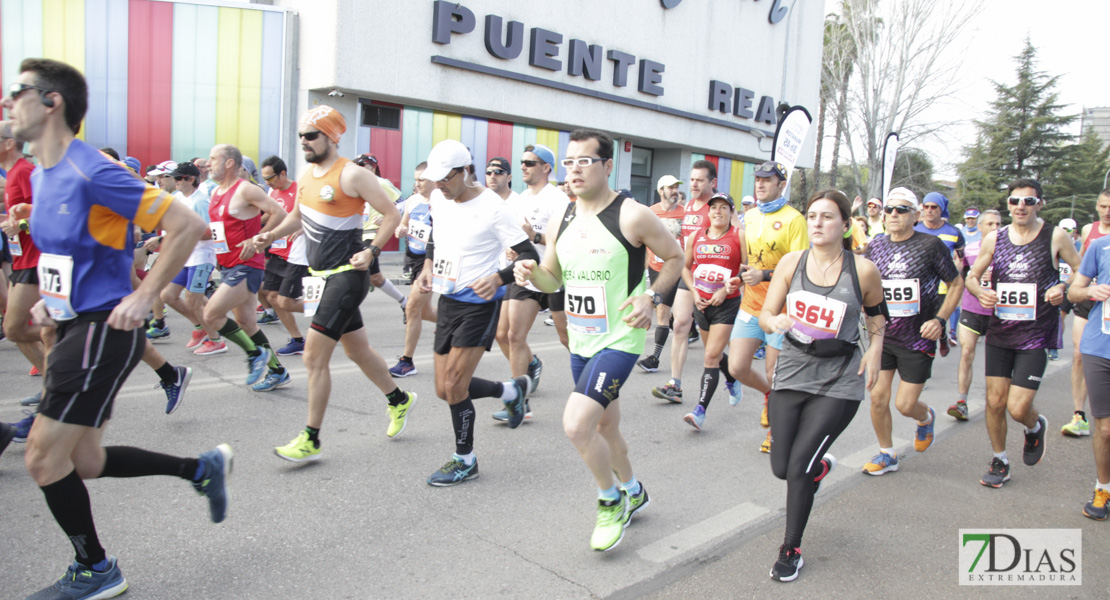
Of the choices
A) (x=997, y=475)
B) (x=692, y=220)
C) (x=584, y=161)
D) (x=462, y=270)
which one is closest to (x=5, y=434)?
(x=462, y=270)

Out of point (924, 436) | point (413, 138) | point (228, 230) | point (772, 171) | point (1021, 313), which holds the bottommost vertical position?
point (924, 436)

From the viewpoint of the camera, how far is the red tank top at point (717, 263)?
601 centimetres

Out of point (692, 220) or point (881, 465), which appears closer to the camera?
point (881, 465)

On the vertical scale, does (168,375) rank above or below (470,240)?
below

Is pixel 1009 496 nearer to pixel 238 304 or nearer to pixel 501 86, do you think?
pixel 238 304

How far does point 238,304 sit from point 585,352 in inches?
162

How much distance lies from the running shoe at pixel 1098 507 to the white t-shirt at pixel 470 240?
3633mm

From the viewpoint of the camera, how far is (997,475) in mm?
4953

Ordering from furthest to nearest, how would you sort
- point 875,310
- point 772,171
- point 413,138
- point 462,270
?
1. point 413,138
2. point 772,171
3. point 462,270
4. point 875,310

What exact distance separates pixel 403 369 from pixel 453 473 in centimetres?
288

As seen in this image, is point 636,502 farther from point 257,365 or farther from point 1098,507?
point 257,365

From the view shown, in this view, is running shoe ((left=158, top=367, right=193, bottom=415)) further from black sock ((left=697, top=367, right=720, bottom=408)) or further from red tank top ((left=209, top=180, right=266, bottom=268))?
black sock ((left=697, top=367, right=720, bottom=408))

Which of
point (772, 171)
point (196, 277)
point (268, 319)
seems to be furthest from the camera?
point (268, 319)

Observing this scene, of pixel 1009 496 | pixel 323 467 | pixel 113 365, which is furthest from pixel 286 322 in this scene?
pixel 1009 496
